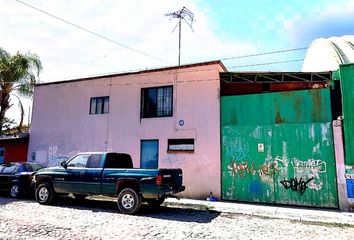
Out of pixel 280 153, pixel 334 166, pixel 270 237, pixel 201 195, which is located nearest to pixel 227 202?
pixel 201 195

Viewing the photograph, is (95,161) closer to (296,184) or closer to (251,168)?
(251,168)

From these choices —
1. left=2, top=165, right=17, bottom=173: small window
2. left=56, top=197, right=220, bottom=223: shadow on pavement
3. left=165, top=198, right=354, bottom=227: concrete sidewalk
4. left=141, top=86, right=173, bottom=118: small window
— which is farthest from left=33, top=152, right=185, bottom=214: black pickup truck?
left=141, top=86, right=173, bottom=118: small window

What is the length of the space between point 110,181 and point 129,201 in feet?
3.26

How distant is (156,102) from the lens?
15.1 m

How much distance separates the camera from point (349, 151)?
10.6 metres

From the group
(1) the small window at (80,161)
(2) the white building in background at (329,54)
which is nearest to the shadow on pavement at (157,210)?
(1) the small window at (80,161)

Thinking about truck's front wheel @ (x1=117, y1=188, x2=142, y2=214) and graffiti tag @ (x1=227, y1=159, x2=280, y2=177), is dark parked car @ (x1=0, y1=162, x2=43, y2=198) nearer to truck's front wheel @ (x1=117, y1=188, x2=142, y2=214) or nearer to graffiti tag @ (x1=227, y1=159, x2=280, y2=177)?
truck's front wheel @ (x1=117, y1=188, x2=142, y2=214)

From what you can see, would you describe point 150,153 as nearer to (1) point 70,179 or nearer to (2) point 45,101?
(1) point 70,179

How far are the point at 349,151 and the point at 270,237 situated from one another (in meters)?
5.63

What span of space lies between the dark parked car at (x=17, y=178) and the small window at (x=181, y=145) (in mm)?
6204

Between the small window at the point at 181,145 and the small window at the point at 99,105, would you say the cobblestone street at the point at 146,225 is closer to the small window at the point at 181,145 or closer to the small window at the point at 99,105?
the small window at the point at 181,145

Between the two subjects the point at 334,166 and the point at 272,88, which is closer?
the point at 334,166

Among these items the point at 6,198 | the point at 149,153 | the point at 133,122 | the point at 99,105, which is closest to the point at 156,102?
the point at 133,122

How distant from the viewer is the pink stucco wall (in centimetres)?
1339
